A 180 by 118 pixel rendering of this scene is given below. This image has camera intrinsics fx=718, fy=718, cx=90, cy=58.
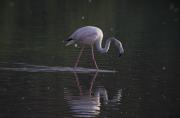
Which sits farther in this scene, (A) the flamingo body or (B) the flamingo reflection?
(A) the flamingo body

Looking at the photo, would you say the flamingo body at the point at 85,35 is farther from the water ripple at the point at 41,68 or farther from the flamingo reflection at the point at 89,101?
the flamingo reflection at the point at 89,101

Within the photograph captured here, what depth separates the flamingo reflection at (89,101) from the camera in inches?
498

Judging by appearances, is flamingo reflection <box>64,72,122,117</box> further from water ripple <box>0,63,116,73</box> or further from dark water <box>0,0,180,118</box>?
water ripple <box>0,63,116,73</box>

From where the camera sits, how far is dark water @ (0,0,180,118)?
42.8 feet

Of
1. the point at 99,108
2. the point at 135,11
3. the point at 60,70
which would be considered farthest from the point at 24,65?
the point at 135,11

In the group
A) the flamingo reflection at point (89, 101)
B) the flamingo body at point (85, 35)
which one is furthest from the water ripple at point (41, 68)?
the flamingo reflection at point (89, 101)

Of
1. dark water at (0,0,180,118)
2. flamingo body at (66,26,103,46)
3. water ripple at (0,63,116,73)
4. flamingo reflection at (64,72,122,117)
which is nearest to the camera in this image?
flamingo reflection at (64,72,122,117)

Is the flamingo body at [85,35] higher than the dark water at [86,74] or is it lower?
higher

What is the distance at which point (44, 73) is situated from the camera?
17.1 meters

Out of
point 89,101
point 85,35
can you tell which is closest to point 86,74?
point 85,35

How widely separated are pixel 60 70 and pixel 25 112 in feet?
16.5

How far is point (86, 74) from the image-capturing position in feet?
57.0

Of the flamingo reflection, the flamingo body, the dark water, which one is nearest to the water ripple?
the dark water

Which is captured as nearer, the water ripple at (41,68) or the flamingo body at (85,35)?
the water ripple at (41,68)
